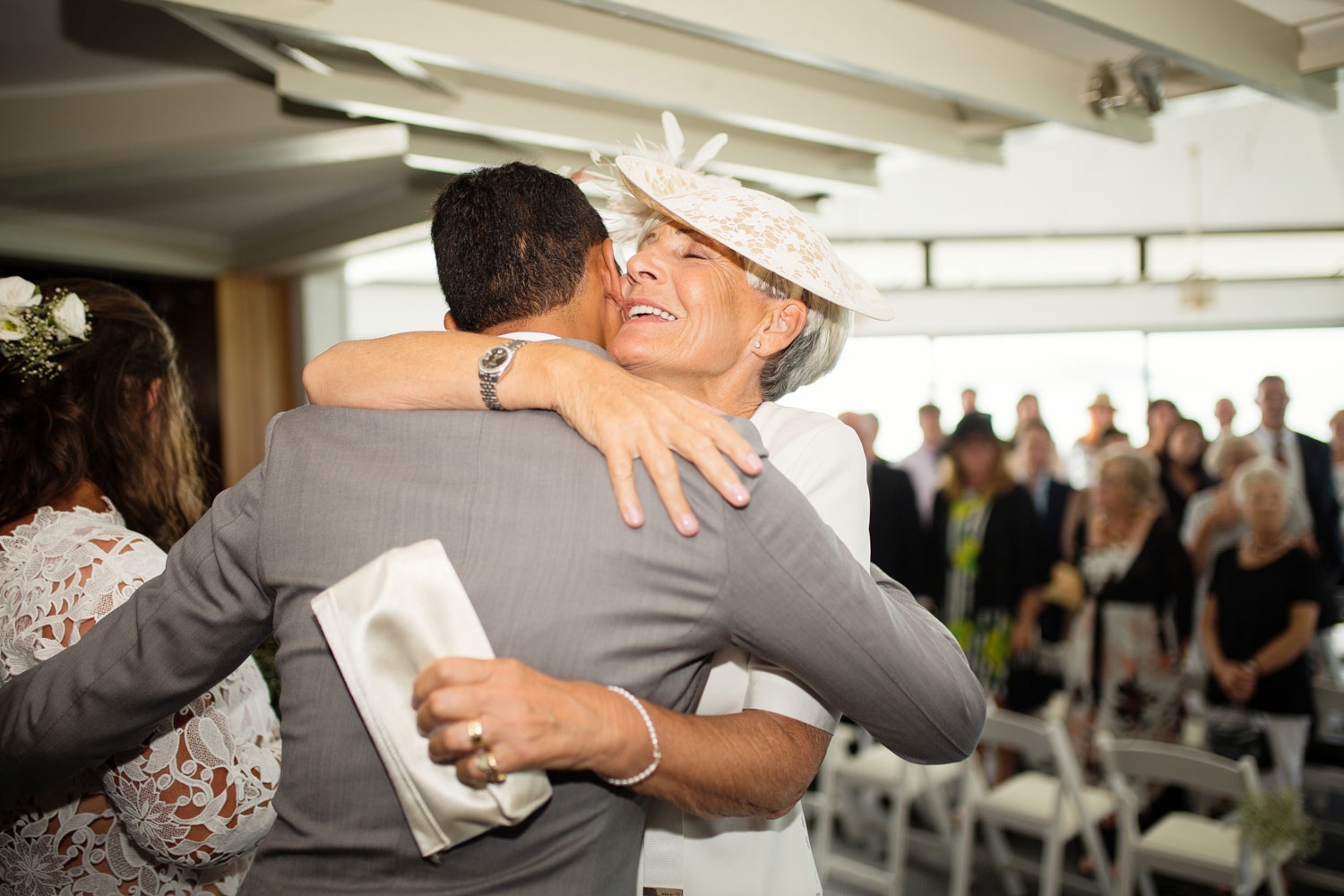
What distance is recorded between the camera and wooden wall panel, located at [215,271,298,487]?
7.43 m

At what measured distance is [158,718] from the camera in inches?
45.0

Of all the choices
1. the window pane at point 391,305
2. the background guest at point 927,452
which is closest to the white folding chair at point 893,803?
the background guest at point 927,452

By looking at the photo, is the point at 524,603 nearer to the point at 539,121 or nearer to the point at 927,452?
the point at 539,121

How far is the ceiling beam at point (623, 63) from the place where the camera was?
297 cm

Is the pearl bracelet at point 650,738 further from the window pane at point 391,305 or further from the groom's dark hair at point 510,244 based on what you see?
the window pane at point 391,305

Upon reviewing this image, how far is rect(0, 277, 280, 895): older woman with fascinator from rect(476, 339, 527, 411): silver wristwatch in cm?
69

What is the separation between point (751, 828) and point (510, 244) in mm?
851

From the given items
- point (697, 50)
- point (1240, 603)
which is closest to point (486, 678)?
point (697, 50)

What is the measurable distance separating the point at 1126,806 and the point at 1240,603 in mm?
1276

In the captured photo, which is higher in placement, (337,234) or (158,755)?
(337,234)

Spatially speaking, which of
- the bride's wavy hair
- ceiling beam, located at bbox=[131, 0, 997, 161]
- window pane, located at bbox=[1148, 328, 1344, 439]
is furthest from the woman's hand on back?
window pane, located at bbox=[1148, 328, 1344, 439]

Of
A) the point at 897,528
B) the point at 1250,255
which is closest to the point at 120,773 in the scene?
the point at 897,528

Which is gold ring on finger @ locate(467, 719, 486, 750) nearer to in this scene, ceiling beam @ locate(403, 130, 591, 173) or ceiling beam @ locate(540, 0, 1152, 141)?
ceiling beam @ locate(540, 0, 1152, 141)

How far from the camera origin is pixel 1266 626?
402cm
